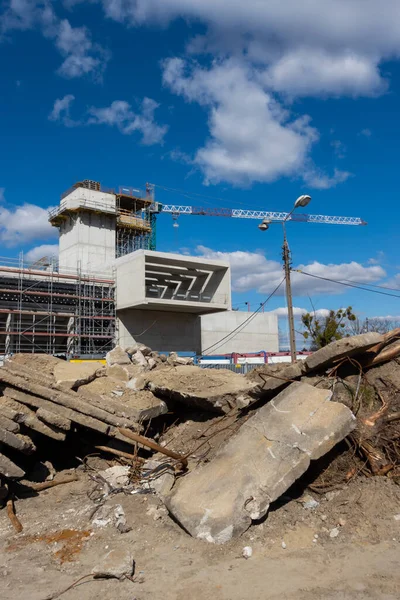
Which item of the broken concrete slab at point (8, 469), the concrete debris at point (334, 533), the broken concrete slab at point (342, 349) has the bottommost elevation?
the concrete debris at point (334, 533)

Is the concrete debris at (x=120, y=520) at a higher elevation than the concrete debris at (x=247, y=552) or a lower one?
lower

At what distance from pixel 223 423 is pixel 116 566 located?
3583 millimetres

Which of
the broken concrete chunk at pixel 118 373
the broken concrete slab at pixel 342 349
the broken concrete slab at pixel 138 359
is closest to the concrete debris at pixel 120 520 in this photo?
the broken concrete slab at pixel 342 349

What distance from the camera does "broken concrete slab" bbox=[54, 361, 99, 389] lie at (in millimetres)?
8453

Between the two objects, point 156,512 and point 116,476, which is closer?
point 156,512

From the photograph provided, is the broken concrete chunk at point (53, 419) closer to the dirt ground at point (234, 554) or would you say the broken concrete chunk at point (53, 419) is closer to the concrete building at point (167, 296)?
the dirt ground at point (234, 554)

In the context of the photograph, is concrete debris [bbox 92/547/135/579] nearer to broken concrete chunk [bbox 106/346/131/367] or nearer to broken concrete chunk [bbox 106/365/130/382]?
broken concrete chunk [bbox 106/365/130/382]

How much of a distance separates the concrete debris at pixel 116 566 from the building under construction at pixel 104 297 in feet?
74.3

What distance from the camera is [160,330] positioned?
31703 millimetres

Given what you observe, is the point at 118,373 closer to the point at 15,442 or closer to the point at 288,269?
the point at 15,442

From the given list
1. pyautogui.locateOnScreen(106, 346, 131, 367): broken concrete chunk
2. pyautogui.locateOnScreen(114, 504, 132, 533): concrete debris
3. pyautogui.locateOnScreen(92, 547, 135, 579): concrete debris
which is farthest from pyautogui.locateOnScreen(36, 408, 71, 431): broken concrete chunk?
pyautogui.locateOnScreen(106, 346, 131, 367): broken concrete chunk

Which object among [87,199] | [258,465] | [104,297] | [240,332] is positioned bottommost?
[258,465]

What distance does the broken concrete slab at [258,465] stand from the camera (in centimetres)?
507

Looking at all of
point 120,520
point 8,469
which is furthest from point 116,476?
point 8,469
